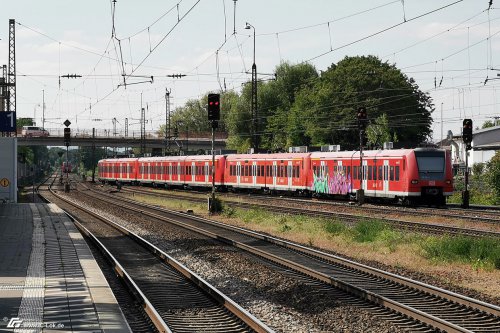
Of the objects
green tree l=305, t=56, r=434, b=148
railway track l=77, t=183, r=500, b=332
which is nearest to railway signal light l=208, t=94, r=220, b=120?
railway track l=77, t=183, r=500, b=332

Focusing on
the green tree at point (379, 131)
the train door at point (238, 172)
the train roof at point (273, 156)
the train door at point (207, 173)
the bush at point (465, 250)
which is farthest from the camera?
the green tree at point (379, 131)

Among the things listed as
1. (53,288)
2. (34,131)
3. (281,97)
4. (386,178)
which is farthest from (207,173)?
(34,131)

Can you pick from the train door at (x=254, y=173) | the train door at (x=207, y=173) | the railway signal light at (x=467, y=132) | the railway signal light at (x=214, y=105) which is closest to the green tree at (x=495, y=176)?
the railway signal light at (x=467, y=132)

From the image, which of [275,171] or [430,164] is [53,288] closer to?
[430,164]

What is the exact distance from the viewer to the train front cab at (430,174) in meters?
36.8

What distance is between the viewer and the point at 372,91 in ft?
274

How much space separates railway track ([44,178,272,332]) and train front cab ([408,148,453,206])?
1736 centimetres

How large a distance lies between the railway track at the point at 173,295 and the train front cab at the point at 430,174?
57.0 ft

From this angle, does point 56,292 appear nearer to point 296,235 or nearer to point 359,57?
point 296,235

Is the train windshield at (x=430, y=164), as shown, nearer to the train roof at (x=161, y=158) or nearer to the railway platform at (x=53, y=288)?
the railway platform at (x=53, y=288)

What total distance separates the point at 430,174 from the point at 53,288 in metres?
26.1

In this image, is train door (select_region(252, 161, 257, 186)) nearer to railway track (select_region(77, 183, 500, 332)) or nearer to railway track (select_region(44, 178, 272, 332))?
railway track (select_region(77, 183, 500, 332))

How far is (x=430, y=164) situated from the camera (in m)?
37.5

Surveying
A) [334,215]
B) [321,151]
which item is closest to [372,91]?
[321,151]
